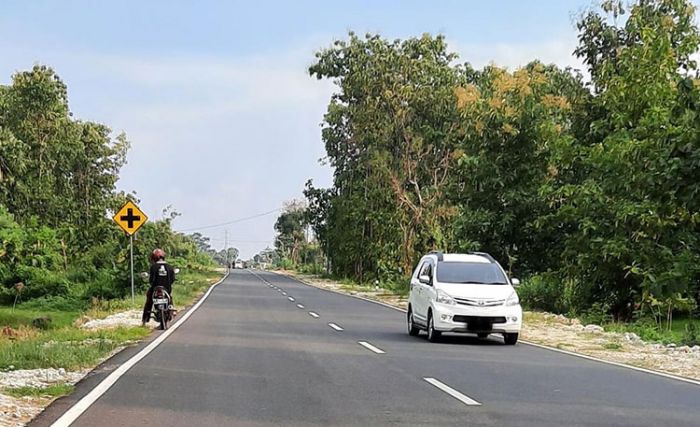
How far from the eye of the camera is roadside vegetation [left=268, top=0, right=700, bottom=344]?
78.3 ft

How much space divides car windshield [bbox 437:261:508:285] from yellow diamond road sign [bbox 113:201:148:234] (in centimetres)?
1085

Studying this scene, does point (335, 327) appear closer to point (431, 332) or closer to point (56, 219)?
point (431, 332)

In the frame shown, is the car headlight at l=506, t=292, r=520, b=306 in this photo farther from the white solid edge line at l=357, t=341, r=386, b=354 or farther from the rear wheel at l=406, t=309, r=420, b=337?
the white solid edge line at l=357, t=341, r=386, b=354

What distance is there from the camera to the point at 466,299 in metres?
17.0

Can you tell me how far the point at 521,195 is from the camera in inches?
1341

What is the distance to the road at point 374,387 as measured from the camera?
8.66 metres

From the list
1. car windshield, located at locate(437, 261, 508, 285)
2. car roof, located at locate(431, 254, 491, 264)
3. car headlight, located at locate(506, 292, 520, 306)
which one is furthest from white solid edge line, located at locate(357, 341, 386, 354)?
car headlight, located at locate(506, 292, 520, 306)

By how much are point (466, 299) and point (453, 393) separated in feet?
21.9

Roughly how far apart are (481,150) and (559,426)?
2779 centimetres

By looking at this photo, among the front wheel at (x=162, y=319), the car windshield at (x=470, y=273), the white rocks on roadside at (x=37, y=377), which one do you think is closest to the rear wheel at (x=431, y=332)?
the car windshield at (x=470, y=273)

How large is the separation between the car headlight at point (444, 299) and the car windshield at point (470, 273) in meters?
0.69

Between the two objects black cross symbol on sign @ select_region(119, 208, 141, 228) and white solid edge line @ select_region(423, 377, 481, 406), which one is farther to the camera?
black cross symbol on sign @ select_region(119, 208, 141, 228)

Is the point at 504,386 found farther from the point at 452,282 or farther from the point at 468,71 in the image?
the point at 468,71

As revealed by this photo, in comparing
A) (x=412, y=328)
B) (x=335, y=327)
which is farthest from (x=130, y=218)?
(x=412, y=328)
